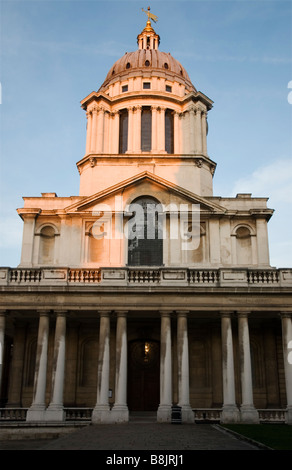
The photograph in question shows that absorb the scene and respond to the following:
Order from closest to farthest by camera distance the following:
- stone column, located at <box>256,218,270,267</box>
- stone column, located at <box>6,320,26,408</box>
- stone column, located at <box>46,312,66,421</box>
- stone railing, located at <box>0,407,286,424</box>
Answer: stone column, located at <box>46,312,66,421</box>
stone railing, located at <box>0,407,286,424</box>
stone column, located at <box>6,320,26,408</box>
stone column, located at <box>256,218,270,267</box>

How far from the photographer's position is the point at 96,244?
3484 centimetres

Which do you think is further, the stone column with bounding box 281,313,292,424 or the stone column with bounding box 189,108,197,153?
the stone column with bounding box 189,108,197,153

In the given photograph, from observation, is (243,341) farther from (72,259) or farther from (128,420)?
(72,259)

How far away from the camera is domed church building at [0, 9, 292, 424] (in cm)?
2773

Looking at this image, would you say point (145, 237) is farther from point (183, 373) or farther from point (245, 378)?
point (245, 378)

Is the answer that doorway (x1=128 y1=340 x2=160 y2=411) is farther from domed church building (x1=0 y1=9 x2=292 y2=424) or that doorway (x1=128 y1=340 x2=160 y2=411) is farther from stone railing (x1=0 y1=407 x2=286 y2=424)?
stone railing (x1=0 y1=407 x2=286 y2=424)

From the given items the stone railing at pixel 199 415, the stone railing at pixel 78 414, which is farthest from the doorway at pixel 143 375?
the stone railing at pixel 199 415

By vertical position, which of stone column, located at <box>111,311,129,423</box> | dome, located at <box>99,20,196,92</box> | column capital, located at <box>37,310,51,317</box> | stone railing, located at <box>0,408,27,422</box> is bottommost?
stone railing, located at <box>0,408,27,422</box>

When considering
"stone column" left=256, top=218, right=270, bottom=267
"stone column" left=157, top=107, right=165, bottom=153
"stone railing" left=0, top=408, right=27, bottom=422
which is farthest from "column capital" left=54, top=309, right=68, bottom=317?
"stone column" left=157, top=107, right=165, bottom=153

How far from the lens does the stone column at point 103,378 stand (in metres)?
26.6

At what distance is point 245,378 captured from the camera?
2748cm

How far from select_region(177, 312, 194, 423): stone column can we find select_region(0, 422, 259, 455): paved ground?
13.4 ft

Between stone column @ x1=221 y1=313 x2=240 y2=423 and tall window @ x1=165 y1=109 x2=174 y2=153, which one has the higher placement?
tall window @ x1=165 y1=109 x2=174 y2=153

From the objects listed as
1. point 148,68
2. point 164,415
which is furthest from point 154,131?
point 164,415
